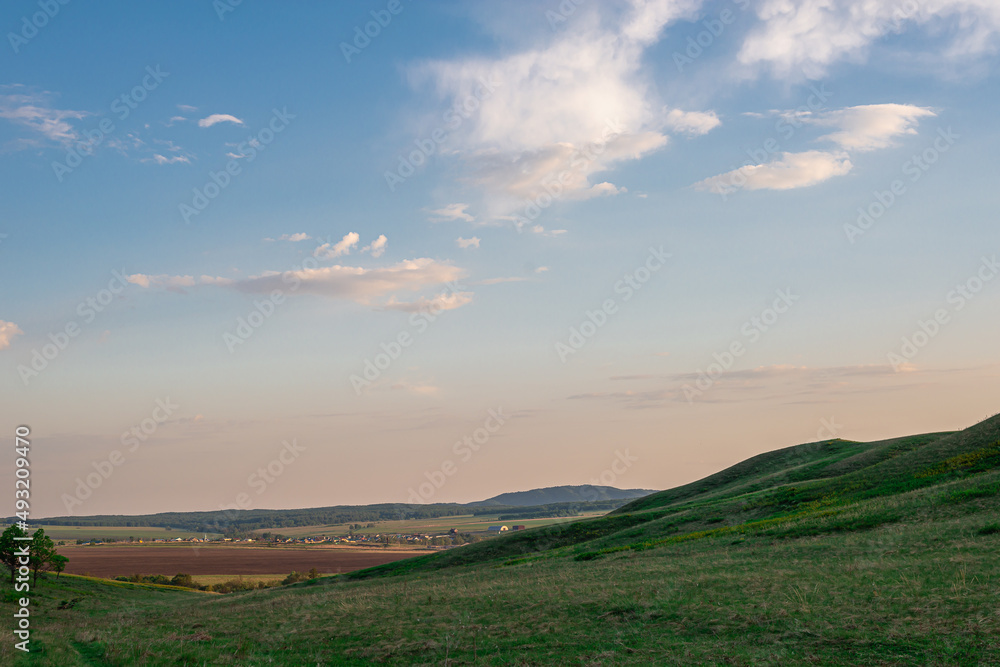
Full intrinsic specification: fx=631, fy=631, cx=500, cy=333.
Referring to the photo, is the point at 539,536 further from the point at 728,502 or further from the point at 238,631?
the point at 238,631

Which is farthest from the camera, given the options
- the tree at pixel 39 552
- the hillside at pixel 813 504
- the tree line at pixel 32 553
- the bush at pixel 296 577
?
the bush at pixel 296 577

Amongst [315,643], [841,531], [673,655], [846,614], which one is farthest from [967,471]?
[315,643]

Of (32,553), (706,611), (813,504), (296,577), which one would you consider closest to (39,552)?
→ (32,553)

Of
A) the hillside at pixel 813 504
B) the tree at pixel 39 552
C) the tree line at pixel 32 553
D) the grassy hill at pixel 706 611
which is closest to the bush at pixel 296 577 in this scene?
the tree line at pixel 32 553

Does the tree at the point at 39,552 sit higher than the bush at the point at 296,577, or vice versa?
the tree at the point at 39,552

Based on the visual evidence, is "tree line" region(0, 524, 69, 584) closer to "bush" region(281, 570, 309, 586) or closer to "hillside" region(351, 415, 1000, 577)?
"hillside" region(351, 415, 1000, 577)

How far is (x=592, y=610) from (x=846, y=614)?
8447 millimetres

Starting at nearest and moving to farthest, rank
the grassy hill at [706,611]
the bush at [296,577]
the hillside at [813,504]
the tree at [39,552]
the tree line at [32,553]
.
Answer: the grassy hill at [706,611], the hillside at [813,504], the tree line at [32,553], the tree at [39,552], the bush at [296,577]

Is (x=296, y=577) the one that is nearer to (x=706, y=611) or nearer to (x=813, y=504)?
(x=813, y=504)

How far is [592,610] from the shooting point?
75.3 feet

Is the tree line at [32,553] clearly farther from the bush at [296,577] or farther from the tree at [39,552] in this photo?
the bush at [296,577]

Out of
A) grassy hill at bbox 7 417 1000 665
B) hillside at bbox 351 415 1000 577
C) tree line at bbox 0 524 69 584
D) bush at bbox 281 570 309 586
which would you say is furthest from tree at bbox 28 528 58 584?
bush at bbox 281 570 309 586

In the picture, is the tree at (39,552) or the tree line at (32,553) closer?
the tree line at (32,553)

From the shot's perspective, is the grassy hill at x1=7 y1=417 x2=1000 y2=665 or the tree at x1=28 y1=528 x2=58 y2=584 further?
the tree at x1=28 y1=528 x2=58 y2=584
